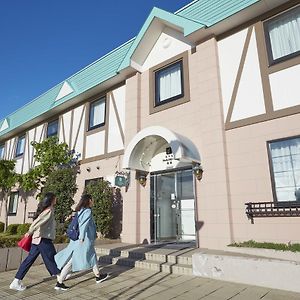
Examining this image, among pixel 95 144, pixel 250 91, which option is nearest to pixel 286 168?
pixel 250 91

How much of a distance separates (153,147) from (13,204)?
12578 mm

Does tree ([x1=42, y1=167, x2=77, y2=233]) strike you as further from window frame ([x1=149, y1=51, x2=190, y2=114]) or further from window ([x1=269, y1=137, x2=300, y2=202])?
window ([x1=269, y1=137, x2=300, y2=202])

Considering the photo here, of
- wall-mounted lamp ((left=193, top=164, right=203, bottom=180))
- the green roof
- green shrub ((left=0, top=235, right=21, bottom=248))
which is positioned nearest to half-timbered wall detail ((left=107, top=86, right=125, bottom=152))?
the green roof

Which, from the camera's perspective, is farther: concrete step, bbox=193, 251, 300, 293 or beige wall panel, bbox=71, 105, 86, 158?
beige wall panel, bbox=71, 105, 86, 158

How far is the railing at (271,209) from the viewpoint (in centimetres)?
679

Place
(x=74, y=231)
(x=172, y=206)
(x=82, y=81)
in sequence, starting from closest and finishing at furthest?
(x=74, y=231) < (x=172, y=206) < (x=82, y=81)

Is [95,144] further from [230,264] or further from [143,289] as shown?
[230,264]

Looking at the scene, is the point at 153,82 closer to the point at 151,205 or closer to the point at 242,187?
the point at 151,205

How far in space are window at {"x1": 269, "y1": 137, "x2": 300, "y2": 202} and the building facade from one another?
0.02 m

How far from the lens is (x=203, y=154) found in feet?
28.3

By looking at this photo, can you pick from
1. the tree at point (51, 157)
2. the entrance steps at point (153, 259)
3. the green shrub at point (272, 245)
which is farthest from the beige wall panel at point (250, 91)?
the tree at point (51, 157)

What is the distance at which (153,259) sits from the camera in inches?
292

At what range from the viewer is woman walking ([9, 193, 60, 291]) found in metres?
5.51

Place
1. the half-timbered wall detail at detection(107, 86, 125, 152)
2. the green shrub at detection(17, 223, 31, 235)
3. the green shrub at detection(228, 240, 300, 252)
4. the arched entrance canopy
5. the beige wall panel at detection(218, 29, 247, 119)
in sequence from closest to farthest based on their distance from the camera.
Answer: the green shrub at detection(228, 240, 300, 252)
the arched entrance canopy
the beige wall panel at detection(218, 29, 247, 119)
the half-timbered wall detail at detection(107, 86, 125, 152)
the green shrub at detection(17, 223, 31, 235)
